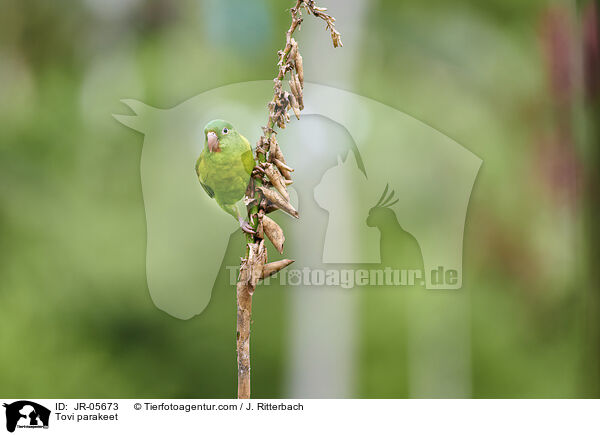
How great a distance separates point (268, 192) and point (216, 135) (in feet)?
0.19

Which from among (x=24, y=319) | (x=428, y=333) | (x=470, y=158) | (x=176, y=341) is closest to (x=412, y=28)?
(x=470, y=158)

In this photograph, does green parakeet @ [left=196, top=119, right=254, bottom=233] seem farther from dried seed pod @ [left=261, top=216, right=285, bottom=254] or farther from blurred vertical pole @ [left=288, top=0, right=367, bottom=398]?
blurred vertical pole @ [left=288, top=0, right=367, bottom=398]

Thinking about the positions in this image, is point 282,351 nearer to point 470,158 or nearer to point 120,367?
point 120,367

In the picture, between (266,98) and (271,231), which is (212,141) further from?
(266,98)

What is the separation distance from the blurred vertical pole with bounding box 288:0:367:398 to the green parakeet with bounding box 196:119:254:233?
0.74 ft

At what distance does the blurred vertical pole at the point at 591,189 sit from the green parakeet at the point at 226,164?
49 cm

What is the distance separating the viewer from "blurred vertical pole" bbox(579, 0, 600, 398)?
639 millimetres

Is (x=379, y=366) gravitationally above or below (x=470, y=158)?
below

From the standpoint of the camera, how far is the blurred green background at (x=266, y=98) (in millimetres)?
Answer: 611

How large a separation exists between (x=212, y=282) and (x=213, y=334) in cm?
6

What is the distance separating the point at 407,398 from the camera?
584 millimetres
